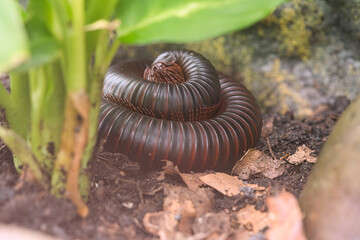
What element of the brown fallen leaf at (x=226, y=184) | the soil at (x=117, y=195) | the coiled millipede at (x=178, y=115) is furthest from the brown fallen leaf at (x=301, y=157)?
the brown fallen leaf at (x=226, y=184)

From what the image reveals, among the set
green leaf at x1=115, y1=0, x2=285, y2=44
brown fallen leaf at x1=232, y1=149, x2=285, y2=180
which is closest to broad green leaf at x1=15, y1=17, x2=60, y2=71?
green leaf at x1=115, y1=0, x2=285, y2=44

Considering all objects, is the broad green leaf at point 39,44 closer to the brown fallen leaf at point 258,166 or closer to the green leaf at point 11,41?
the green leaf at point 11,41

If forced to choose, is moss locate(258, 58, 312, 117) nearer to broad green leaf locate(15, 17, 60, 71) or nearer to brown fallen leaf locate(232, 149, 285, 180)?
brown fallen leaf locate(232, 149, 285, 180)

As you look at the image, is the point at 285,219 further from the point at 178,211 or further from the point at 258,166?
the point at 258,166

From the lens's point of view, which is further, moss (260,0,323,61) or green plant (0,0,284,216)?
moss (260,0,323,61)

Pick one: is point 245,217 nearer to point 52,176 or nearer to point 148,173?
point 148,173
